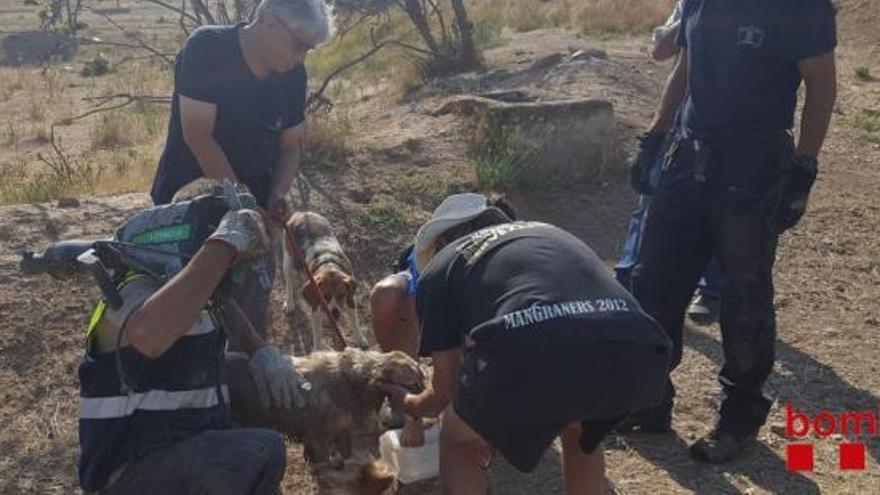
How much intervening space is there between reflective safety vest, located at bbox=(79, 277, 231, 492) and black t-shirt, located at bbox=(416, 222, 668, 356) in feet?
2.24

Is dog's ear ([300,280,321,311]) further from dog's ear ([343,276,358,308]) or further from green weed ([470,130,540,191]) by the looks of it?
green weed ([470,130,540,191])

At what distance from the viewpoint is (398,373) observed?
3477 mm

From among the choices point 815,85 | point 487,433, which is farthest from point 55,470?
point 815,85

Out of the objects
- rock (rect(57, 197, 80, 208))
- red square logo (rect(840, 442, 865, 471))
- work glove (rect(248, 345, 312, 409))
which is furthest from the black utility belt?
rock (rect(57, 197, 80, 208))

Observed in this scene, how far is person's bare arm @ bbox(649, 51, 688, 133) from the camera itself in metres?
4.55

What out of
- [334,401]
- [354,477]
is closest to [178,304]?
[334,401]

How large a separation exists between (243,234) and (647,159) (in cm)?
243

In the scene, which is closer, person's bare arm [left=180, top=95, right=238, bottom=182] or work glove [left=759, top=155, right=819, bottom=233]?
work glove [left=759, top=155, right=819, bottom=233]

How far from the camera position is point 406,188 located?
706 cm

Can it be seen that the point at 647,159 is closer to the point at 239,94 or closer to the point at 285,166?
the point at 285,166

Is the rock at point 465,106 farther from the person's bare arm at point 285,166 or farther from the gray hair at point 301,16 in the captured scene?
the gray hair at point 301,16

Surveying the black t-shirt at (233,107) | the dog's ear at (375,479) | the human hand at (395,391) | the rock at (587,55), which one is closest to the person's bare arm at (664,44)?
the black t-shirt at (233,107)

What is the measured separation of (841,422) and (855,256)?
235cm

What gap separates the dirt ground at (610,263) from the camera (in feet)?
13.5
